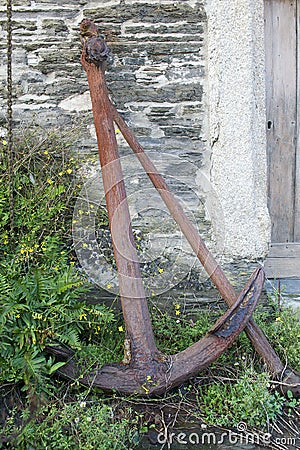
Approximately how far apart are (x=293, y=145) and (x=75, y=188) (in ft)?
5.19

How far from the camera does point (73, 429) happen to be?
2.12m

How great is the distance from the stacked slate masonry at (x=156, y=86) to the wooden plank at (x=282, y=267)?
359mm

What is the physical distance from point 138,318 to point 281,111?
1933 mm

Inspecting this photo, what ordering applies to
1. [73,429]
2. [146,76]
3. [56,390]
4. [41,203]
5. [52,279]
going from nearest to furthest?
[73,429], [56,390], [52,279], [41,203], [146,76]

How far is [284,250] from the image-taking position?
3.39m

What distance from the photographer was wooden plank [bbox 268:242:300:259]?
11.1ft

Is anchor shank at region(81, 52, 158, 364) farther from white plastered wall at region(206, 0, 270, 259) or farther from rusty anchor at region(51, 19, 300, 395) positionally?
white plastered wall at region(206, 0, 270, 259)

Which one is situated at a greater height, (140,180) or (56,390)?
(140,180)

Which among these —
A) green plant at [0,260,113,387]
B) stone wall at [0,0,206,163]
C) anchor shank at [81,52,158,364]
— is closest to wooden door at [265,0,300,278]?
stone wall at [0,0,206,163]

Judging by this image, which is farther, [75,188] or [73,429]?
[75,188]

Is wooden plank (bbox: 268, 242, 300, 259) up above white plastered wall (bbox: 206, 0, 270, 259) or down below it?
below

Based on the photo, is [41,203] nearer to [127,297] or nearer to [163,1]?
[127,297]

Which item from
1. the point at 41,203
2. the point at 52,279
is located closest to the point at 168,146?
the point at 41,203

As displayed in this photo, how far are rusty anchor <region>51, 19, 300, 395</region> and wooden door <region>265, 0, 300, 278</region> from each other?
103 cm
